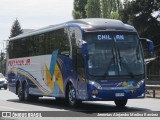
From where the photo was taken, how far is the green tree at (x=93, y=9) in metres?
93.3

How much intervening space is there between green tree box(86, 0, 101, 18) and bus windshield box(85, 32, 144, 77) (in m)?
74.0

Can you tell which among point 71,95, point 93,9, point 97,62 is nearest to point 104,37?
point 97,62

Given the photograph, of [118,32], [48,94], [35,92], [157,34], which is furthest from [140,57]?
[157,34]

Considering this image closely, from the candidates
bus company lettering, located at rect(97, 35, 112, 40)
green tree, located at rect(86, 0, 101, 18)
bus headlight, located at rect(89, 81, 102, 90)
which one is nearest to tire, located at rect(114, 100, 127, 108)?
bus headlight, located at rect(89, 81, 102, 90)

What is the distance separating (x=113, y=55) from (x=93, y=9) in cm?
7558

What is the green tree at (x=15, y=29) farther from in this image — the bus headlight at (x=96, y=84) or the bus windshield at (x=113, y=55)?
the bus headlight at (x=96, y=84)

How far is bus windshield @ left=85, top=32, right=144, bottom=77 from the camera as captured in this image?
737 inches

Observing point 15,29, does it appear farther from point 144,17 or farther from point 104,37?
point 104,37

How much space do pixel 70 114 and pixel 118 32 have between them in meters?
3.87

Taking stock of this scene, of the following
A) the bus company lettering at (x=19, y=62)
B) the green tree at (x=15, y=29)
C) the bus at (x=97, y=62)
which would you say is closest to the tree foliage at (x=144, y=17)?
the bus company lettering at (x=19, y=62)

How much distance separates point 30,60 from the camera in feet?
84.2

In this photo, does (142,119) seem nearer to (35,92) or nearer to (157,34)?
(35,92)

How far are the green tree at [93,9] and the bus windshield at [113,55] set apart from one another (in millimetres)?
73953

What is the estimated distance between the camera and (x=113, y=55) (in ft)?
62.0
